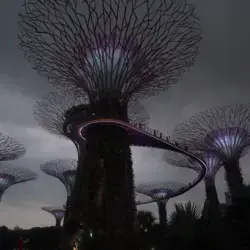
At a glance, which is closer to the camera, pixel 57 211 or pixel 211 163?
pixel 211 163

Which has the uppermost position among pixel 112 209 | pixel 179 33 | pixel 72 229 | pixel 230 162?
pixel 179 33

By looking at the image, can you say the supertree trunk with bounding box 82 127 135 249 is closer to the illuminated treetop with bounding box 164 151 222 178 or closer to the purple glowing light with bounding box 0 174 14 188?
the illuminated treetop with bounding box 164 151 222 178

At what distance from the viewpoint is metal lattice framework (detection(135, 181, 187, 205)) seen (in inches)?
2827

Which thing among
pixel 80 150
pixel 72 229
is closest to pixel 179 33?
pixel 72 229

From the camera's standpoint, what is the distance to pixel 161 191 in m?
72.2

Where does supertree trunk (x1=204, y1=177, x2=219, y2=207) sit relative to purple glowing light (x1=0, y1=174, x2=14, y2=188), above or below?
below

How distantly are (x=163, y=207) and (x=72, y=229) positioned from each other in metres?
52.2

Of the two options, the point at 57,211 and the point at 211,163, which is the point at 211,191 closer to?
the point at 211,163

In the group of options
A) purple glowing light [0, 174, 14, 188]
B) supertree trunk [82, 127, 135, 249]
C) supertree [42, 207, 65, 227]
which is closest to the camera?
supertree trunk [82, 127, 135, 249]

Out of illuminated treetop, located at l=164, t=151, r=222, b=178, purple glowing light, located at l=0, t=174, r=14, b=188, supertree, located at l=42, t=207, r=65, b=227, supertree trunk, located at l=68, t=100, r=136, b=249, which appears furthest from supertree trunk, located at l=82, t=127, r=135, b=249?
supertree, located at l=42, t=207, r=65, b=227

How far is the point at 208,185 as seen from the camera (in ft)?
173

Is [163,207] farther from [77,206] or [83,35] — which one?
[83,35]

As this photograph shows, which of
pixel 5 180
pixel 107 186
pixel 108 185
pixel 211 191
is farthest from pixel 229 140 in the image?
pixel 5 180

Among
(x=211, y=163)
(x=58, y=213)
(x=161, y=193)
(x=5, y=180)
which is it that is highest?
(x=58, y=213)
